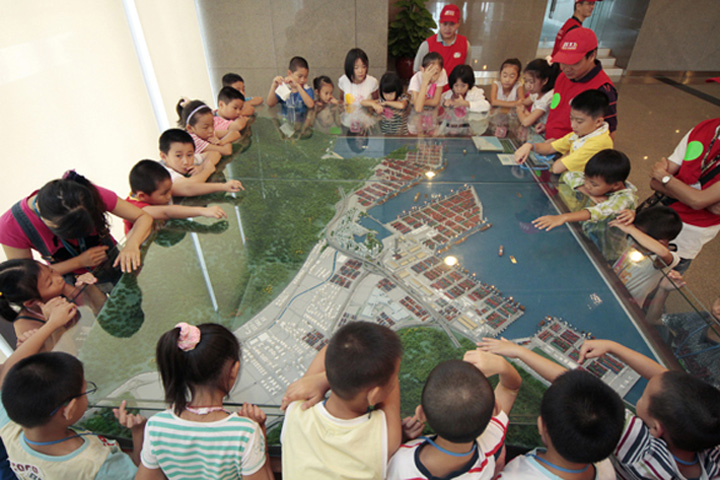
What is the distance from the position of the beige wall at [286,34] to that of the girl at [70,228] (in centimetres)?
488

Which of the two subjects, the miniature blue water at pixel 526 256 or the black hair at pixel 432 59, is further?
the black hair at pixel 432 59

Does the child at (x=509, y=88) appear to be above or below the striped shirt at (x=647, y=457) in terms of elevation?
above

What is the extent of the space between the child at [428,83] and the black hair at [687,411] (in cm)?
334

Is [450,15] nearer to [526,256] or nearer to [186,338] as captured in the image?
[526,256]

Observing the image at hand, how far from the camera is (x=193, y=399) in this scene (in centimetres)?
140

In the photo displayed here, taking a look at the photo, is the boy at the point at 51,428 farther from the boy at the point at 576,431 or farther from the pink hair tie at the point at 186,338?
the boy at the point at 576,431

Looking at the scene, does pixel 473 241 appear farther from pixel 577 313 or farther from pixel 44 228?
pixel 44 228

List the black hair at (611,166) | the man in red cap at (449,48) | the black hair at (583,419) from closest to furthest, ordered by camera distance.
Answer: the black hair at (583,419)
the black hair at (611,166)
the man in red cap at (449,48)

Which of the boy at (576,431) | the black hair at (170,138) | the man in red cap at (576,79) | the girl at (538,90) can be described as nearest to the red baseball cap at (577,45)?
the man in red cap at (576,79)

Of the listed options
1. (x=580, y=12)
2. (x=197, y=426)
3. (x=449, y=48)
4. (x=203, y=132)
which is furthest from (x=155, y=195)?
(x=580, y=12)

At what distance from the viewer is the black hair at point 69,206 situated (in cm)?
195

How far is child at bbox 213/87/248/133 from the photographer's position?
12.1 feet

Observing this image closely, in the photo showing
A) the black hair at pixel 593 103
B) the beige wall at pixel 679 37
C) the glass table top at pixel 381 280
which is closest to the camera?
the glass table top at pixel 381 280

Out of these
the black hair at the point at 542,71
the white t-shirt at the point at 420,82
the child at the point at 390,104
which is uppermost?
the black hair at the point at 542,71
